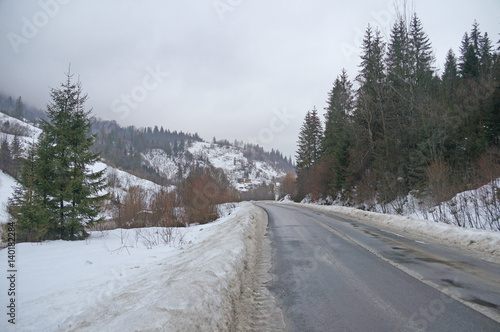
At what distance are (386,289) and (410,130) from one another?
19.0 metres

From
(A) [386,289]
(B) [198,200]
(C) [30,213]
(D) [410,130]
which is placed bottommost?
(A) [386,289]

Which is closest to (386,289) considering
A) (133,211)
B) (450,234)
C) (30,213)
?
(450,234)

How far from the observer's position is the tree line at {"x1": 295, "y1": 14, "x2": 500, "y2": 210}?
15531mm

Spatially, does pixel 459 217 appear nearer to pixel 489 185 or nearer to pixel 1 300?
pixel 489 185

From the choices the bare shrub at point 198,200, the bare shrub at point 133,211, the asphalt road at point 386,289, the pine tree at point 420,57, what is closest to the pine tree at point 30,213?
the bare shrub at point 133,211

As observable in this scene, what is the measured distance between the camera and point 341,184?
29875 mm

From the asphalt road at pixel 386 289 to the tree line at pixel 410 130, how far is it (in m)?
7.90

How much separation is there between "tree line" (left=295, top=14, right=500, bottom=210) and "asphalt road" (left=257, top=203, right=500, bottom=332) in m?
7.90

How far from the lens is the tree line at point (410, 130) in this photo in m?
15.5

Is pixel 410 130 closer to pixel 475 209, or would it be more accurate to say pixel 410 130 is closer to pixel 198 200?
pixel 475 209

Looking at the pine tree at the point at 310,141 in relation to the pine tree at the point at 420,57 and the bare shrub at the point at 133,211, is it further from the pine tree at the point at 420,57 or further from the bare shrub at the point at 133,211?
the bare shrub at the point at 133,211

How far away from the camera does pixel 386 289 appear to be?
13.8 feet

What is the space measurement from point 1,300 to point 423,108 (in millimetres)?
22799

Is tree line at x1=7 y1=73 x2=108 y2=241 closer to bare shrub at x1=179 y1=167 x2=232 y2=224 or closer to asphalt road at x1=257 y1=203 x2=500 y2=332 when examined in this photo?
bare shrub at x1=179 y1=167 x2=232 y2=224
